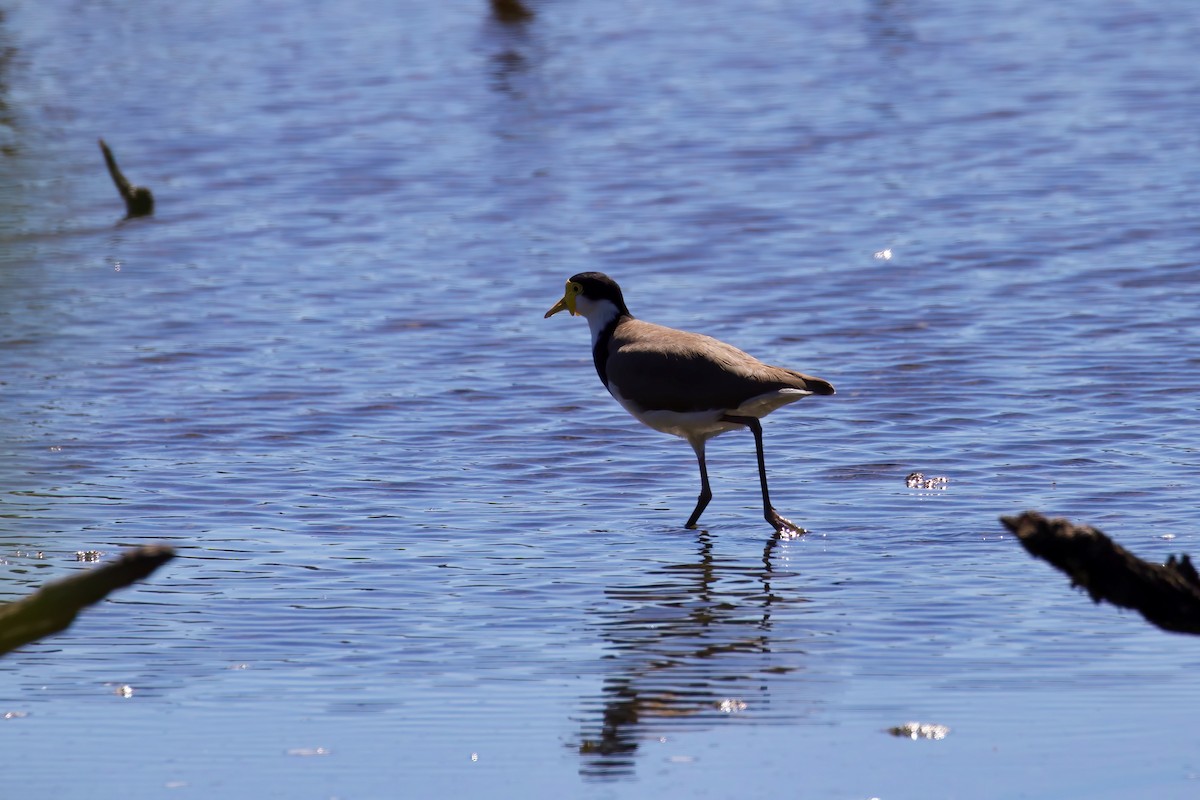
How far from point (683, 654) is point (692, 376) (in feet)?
7.08

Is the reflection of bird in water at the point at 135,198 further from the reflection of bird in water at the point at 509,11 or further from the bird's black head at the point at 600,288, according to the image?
the reflection of bird in water at the point at 509,11

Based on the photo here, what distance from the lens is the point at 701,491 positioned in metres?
8.77

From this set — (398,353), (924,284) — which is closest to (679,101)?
(924,284)

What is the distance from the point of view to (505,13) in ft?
88.6

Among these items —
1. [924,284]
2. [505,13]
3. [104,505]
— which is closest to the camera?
[104,505]

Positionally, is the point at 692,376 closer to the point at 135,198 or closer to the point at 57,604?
the point at 57,604

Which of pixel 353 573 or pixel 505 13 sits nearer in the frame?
pixel 353 573

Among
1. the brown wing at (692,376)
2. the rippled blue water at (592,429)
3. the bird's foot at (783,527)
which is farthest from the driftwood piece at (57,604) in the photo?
the brown wing at (692,376)

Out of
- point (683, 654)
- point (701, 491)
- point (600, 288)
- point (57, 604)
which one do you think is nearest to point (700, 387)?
point (701, 491)

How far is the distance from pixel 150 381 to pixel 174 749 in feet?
19.8

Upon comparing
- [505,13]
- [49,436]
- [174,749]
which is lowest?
[505,13]

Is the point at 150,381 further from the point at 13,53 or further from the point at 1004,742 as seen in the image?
the point at 13,53

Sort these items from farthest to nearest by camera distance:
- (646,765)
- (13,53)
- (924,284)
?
(13,53) < (924,284) < (646,765)

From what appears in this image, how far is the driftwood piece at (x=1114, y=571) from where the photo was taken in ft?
13.2
